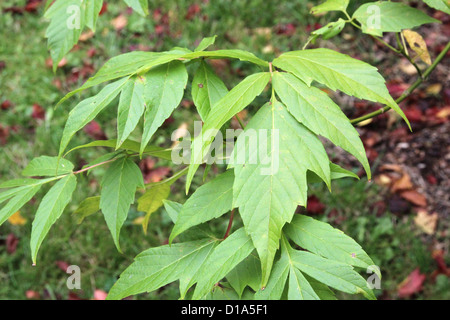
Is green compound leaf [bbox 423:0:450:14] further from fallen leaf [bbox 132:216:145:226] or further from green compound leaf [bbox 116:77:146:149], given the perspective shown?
fallen leaf [bbox 132:216:145:226]

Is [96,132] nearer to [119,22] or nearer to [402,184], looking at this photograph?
[119,22]

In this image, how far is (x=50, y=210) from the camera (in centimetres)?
111

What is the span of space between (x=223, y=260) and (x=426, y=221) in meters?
2.34

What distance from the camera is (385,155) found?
10.6 ft

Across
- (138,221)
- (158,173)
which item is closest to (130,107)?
(138,221)

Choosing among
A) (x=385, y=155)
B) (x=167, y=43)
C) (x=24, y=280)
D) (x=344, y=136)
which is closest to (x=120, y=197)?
(x=344, y=136)

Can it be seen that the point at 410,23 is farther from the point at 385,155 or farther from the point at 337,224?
the point at 385,155

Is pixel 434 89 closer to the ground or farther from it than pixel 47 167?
closer to the ground

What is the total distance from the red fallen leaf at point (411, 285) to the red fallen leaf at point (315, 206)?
0.66m

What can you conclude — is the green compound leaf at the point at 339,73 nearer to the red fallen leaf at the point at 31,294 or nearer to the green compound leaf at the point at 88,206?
the green compound leaf at the point at 88,206

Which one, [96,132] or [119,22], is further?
[119,22]

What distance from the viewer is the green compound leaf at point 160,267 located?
1061 millimetres

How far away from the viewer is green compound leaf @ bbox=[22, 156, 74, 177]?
1.26 m

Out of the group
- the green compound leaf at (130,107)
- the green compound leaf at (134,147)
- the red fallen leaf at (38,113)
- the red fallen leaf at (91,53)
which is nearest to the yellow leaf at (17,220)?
the red fallen leaf at (38,113)
